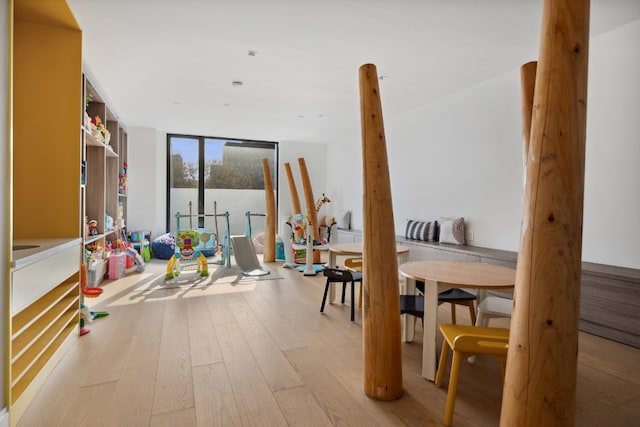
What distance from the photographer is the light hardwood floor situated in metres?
1.77

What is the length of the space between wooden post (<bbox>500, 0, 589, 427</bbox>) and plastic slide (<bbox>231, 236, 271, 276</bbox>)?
4571 mm

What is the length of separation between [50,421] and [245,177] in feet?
22.5

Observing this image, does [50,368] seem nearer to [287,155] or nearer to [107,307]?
[107,307]

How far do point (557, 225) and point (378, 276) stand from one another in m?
1.04

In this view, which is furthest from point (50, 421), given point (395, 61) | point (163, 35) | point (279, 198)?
point (279, 198)

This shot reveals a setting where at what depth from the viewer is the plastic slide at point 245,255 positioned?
17.9 ft

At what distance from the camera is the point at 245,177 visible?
830 centimetres

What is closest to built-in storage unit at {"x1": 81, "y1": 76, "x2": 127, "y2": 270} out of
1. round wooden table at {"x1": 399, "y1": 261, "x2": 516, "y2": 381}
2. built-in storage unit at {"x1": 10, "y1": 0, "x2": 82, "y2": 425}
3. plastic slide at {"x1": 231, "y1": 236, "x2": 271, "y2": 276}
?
built-in storage unit at {"x1": 10, "y1": 0, "x2": 82, "y2": 425}

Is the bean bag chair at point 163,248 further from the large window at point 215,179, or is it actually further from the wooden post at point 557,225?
the wooden post at point 557,225

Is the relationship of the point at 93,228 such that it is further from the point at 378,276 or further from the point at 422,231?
the point at 422,231

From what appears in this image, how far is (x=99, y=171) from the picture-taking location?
464 centimetres

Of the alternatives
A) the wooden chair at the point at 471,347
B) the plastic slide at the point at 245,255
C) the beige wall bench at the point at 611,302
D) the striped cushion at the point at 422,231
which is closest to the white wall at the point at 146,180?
the plastic slide at the point at 245,255

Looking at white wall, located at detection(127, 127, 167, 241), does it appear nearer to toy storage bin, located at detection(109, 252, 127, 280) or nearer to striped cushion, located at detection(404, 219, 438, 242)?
toy storage bin, located at detection(109, 252, 127, 280)

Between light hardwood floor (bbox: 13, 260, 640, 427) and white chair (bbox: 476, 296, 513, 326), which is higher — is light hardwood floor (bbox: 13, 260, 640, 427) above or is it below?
below
